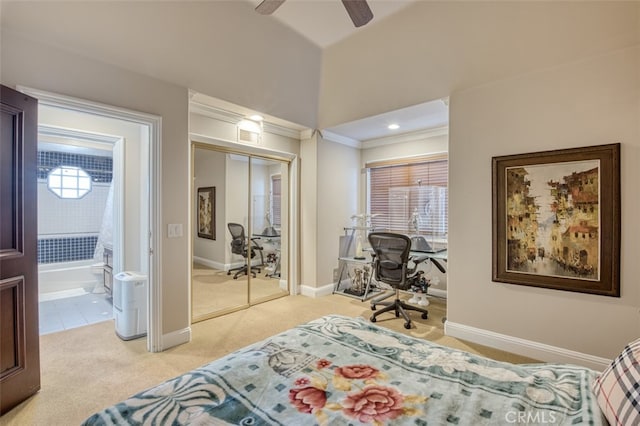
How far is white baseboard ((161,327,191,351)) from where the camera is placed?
110 inches

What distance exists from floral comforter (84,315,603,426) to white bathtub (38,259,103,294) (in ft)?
15.4

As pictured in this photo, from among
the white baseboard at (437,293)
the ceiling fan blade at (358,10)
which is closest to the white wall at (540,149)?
the white baseboard at (437,293)

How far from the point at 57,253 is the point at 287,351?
5490mm

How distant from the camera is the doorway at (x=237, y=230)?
3.63m

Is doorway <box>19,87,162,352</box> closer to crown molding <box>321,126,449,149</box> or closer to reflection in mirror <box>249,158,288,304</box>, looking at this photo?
reflection in mirror <box>249,158,288,304</box>

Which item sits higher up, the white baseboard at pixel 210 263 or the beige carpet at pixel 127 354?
the white baseboard at pixel 210 263

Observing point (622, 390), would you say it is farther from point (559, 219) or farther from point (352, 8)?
point (352, 8)

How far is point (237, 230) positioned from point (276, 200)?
2.52 ft

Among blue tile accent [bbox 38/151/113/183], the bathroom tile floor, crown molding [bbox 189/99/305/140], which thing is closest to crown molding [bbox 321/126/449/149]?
crown molding [bbox 189/99/305/140]

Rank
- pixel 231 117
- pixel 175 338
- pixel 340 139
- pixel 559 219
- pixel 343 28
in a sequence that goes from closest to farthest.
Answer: pixel 559 219, pixel 175 338, pixel 343 28, pixel 231 117, pixel 340 139

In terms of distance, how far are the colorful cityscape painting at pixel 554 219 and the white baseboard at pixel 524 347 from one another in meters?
0.63

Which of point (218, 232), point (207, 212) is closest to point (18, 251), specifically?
point (207, 212)

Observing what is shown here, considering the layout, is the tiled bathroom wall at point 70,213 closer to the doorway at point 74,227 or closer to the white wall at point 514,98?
the doorway at point 74,227

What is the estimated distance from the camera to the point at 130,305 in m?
2.99
